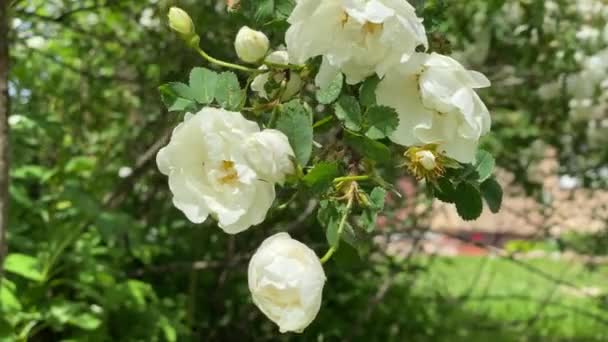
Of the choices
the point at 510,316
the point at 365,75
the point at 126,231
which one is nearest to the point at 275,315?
the point at 365,75

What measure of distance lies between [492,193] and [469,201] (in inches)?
3.7

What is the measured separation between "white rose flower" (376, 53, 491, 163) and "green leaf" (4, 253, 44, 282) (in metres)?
1.41

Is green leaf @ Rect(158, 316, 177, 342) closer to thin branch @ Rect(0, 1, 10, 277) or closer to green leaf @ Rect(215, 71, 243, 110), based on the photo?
thin branch @ Rect(0, 1, 10, 277)

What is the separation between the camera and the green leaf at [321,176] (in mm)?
880

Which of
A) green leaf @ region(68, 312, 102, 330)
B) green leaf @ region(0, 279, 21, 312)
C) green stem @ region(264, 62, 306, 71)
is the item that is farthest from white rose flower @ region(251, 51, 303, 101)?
green leaf @ region(68, 312, 102, 330)

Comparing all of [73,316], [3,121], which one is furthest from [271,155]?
[73,316]

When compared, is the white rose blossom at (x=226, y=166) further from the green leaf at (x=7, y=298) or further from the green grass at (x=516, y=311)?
the green grass at (x=516, y=311)

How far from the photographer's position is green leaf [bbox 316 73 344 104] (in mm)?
947

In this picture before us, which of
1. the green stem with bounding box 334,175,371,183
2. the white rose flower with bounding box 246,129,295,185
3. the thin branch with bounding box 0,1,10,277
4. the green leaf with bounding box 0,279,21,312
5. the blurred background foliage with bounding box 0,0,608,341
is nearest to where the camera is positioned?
the white rose flower with bounding box 246,129,295,185

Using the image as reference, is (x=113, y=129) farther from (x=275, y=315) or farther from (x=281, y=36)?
(x=275, y=315)

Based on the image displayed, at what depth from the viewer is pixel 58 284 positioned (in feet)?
7.63

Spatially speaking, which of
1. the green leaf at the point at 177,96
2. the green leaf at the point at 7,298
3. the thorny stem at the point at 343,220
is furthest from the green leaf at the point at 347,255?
the green leaf at the point at 7,298

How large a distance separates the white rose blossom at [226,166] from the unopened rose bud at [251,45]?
12 cm

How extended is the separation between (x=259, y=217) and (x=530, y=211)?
2.78 m
